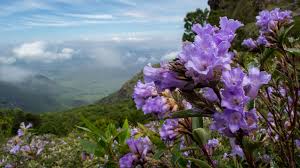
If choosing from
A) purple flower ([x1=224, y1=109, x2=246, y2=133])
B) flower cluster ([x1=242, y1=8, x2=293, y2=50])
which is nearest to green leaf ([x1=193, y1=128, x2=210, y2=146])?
purple flower ([x1=224, y1=109, x2=246, y2=133])

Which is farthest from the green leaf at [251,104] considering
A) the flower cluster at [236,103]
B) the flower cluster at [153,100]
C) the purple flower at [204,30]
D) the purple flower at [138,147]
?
the purple flower at [138,147]

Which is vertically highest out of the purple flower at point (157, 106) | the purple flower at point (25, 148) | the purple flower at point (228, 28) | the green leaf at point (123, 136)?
the purple flower at point (228, 28)

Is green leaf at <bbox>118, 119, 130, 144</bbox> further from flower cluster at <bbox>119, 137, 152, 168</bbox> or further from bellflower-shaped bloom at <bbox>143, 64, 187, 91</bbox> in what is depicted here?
bellflower-shaped bloom at <bbox>143, 64, 187, 91</bbox>

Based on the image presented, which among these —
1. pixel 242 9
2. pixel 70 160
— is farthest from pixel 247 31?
pixel 70 160

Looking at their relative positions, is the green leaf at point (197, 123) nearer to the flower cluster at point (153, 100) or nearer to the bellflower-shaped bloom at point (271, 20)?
the flower cluster at point (153, 100)

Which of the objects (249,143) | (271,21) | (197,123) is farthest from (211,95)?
(271,21)

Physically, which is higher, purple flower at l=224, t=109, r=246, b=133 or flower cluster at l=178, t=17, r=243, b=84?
flower cluster at l=178, t=17, r=243, b=84

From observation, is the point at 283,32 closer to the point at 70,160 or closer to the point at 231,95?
the point at 231,95

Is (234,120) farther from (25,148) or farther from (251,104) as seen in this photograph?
(25,148)
